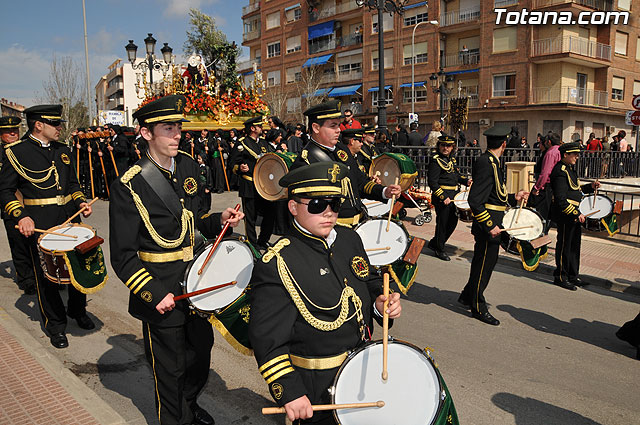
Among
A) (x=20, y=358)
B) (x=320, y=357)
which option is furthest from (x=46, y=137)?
(x=320, y=357)

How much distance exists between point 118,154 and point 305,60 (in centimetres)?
3914

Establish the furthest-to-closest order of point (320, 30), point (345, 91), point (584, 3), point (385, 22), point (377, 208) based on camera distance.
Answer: point (320, 30), point (345, 91), point (385, 22), point (584, 3), point (377, 208)

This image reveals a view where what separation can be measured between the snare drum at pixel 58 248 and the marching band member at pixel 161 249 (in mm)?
2117

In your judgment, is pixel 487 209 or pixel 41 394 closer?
pixel 41 394

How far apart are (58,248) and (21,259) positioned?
2.52 metres

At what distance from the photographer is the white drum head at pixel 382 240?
5.04 meters

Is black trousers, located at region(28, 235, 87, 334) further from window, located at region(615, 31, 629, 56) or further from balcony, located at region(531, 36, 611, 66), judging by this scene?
window, located at region(615, 31, 629, 56)

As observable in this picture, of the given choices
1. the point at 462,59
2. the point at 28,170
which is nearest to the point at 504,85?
the point at 462,59

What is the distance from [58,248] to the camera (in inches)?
204

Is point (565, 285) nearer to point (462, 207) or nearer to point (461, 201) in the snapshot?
point (462, 207)

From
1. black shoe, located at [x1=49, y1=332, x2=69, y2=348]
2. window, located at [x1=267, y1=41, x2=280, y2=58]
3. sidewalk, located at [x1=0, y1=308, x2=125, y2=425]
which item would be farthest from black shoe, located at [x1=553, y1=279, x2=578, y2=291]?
window, located at [x1=267, y1=41, x2=280, y2=58]

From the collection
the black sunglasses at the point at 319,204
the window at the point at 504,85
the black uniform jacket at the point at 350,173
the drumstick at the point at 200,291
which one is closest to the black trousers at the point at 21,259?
the black uniform jacket at the point at 350,173

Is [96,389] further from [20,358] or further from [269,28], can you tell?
[269,28]

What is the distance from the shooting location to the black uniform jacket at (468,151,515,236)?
246 inches
